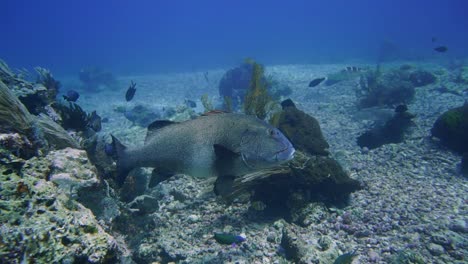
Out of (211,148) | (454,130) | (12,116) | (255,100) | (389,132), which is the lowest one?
(389,132)

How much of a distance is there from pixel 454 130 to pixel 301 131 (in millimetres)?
4161

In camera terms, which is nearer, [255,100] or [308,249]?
[308,249]

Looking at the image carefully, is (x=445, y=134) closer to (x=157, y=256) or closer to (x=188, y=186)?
(x=188, y=186)

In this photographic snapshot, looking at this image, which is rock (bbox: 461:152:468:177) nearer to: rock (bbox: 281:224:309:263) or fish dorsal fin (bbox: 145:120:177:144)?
rock (bbox: 281:224:309:263)

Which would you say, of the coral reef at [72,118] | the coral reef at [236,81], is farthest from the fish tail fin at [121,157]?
the coral reef at [236,81]

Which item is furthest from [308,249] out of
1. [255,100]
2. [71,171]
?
[255,100]

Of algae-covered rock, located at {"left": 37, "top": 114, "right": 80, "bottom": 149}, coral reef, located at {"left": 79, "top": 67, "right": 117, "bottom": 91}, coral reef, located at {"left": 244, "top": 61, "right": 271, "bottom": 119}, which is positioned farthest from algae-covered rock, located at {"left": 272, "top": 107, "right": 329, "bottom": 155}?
coral reef, located at {"left": 79, "top": 67, "right": 117, "bottom": 91}

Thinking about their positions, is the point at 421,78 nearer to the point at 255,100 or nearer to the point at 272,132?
the point at 255,100

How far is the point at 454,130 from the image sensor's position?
25.2 ft

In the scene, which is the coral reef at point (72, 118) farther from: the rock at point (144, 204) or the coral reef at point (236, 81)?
the coral reef at point (236, 81)

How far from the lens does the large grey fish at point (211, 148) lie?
138 inches

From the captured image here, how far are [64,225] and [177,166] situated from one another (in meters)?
1.55

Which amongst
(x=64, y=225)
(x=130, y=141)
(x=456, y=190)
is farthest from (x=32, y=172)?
(x=130, y=141)

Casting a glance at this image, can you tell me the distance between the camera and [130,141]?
11273 mm
